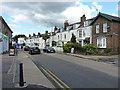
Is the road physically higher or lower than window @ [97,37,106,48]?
lower

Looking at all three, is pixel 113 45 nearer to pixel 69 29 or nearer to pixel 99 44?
pixel 99 44

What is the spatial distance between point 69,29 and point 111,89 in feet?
120

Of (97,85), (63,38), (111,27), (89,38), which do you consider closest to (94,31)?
(89,38)

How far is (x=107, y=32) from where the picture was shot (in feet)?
81.1

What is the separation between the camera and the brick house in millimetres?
23922

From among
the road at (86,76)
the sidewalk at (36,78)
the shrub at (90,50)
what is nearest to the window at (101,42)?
the shrub at (90,50)

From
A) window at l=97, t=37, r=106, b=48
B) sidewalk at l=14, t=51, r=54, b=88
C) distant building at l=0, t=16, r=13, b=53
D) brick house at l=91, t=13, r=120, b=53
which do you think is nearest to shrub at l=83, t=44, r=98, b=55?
brick house at l=91, t=13, r=120, b=53

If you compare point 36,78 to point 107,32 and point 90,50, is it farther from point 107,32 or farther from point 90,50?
point 107,32

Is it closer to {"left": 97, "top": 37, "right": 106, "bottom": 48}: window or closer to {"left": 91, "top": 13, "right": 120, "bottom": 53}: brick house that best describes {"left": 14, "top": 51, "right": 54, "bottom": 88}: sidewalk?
{"left": 91, "top": 13, "right": 120, "bottom": 53}: brick house

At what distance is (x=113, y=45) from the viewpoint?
940 inches

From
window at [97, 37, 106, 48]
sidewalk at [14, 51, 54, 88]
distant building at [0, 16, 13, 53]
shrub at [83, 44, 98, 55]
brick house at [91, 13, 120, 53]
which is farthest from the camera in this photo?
distant building at [0, 16, 13, 53]

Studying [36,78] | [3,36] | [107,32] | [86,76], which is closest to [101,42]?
[107,32]

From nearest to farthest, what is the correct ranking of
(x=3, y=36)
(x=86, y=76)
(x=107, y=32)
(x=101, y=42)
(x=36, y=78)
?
(x=36, y=78) → (x=86, y=76) → (x=107, y=32) → (x=101, y=42) → (x=3, y=36)

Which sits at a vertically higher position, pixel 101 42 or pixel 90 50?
pixel 101 42
